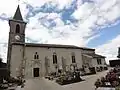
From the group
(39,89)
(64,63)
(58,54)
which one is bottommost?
(39,89)

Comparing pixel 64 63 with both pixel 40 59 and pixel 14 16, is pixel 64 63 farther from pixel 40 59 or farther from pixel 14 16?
pixel 14 16

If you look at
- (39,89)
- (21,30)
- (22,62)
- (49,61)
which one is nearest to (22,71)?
(22,62)

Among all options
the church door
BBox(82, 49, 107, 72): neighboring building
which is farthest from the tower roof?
BBox(82, 49, 107, 72): neighboring building

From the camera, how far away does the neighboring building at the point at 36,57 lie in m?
28.4

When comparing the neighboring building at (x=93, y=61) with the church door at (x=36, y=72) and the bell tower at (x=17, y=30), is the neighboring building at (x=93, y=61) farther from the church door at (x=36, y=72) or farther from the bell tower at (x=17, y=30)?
the bell tower at (x=17, y=30)

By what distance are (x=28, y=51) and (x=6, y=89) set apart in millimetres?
16567

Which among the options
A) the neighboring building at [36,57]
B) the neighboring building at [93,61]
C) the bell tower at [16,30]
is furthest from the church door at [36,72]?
the neighboring building at [93,61]

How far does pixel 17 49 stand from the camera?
Answer: 29016 mm

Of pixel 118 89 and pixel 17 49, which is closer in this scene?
pixel 118 89

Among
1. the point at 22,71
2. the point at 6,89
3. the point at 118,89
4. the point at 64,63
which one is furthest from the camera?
the point at 64,63

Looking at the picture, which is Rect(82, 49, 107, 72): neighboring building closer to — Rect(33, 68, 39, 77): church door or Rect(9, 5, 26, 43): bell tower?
Rect(33, 68, 39, 77): church door

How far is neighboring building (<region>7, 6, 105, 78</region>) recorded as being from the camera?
93.3 ft

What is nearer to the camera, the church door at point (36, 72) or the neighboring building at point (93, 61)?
the church door at point (36, 72)

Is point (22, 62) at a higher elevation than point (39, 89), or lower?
higher
